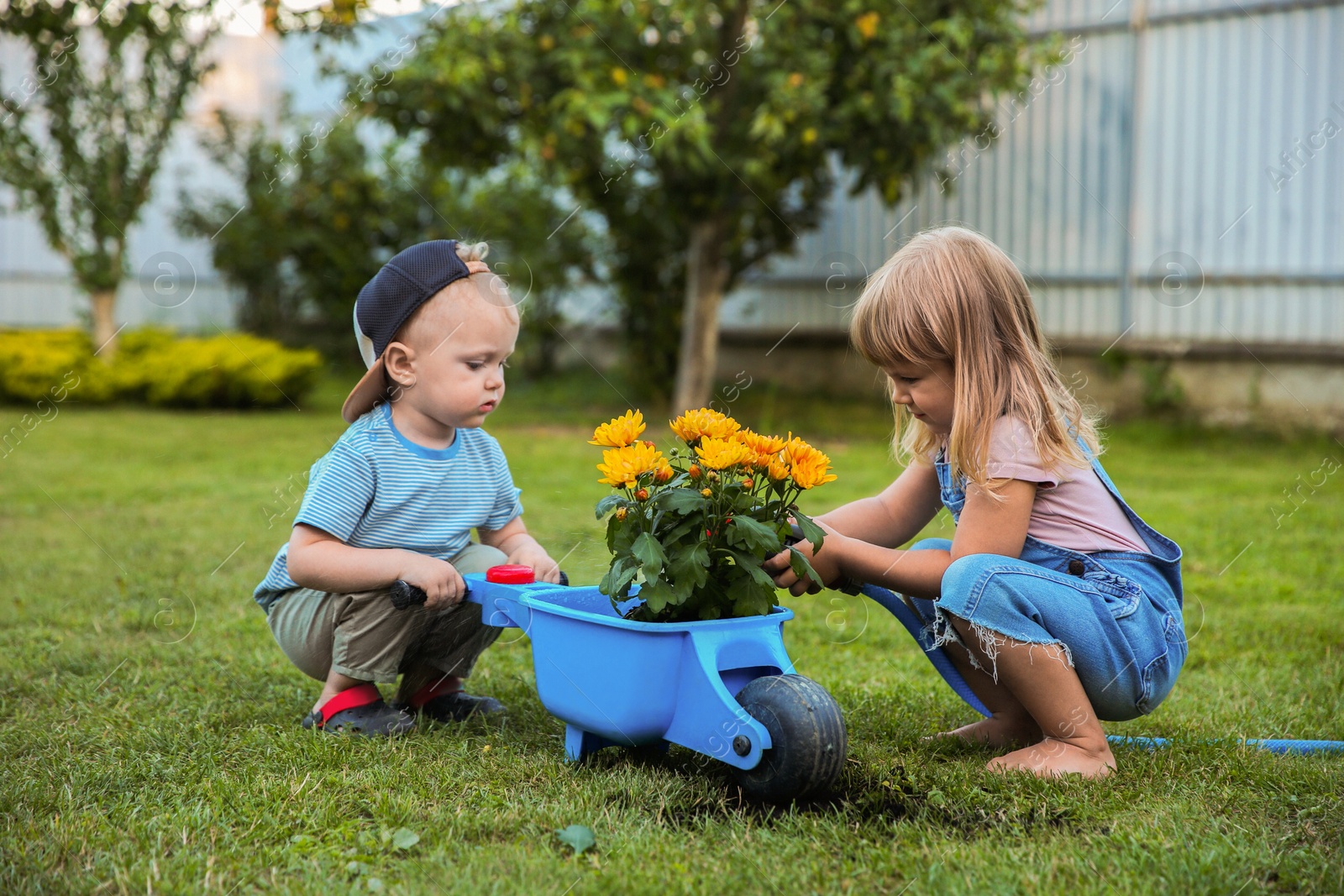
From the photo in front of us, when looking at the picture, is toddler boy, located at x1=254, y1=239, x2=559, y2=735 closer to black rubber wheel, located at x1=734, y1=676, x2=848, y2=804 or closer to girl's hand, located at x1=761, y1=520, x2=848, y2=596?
girl's hand, located at x1=761, y1=520, x2=848, y2=596

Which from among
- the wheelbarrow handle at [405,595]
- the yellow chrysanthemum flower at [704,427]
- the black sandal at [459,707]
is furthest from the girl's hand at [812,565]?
the black sandal at [459,707]

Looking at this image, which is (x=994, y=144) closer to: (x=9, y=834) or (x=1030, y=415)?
(x=1030, y=415)

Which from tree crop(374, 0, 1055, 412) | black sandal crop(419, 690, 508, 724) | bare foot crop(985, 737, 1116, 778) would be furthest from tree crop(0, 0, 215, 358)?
bare foot crop(985, 737, 1116, 778)

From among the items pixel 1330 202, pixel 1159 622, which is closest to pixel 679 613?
pixel 1159 622

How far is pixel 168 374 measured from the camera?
9.95 metres

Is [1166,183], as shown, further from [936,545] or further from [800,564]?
[800,564]

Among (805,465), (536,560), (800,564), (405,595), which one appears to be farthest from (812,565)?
(405,595)

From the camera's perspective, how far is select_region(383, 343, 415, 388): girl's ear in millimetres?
2348

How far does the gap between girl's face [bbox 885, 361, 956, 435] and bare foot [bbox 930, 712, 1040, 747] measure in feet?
2.10

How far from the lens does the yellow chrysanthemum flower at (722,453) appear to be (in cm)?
187

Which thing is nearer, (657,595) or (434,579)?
(657,595)

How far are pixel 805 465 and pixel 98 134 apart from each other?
10370 millimetres

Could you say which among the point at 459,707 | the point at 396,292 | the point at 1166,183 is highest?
the point at 1166,183

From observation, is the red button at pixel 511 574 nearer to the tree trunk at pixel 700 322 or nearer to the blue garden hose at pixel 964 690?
the blue garden hose at pixel 964 690
